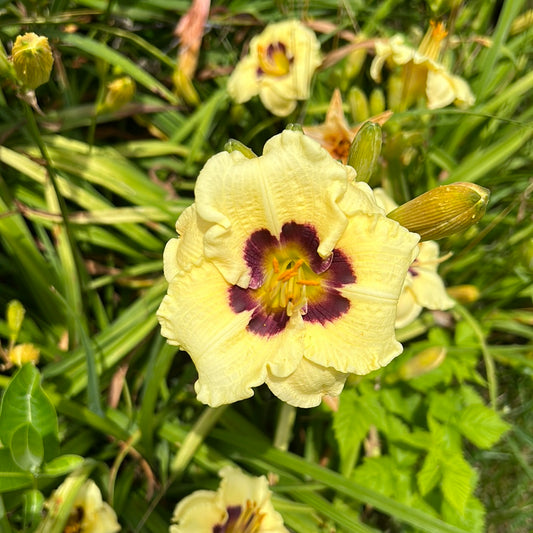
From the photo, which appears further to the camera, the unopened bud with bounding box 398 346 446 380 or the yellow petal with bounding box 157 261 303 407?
the unopened bud with bounding box 398 346 446 380

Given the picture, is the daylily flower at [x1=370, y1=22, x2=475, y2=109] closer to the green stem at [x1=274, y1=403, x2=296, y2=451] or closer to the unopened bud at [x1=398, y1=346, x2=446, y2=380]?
the unopened bud at [x1=398, y1=346, x2=446, y2=380]

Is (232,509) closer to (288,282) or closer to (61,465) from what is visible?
(61,465)

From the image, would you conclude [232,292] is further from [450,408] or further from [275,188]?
Result: [450,408]

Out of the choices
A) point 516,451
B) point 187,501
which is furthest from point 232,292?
point 516,451

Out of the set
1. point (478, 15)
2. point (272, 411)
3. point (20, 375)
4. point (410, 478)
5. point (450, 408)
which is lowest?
point (272, 411)

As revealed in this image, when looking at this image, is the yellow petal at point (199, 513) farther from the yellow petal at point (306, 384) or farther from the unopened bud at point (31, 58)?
the unopened bud at point (31, 58)

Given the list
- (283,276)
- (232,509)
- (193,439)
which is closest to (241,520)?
(232,509)

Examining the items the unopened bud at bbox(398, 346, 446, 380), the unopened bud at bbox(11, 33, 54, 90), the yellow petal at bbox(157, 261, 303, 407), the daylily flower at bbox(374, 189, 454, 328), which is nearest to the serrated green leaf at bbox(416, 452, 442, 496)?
the unopened bud at bbox(398, 346, 446, 380)
